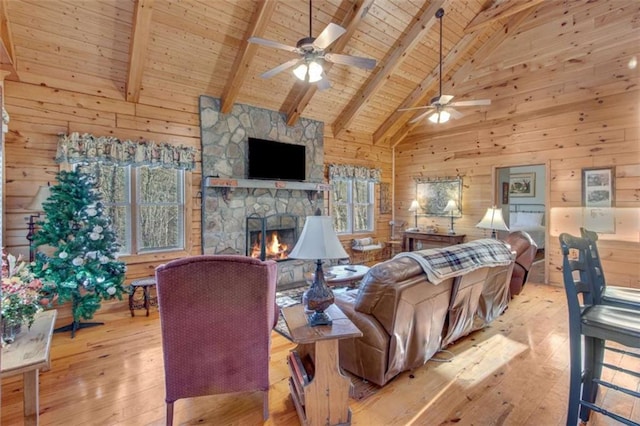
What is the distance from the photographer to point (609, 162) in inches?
195

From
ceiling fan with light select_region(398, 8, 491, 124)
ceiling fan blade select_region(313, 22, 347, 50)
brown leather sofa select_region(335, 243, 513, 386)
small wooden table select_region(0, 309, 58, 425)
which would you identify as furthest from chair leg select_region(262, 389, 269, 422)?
ceiling fan with light select_region(398, 8, 491, 124)

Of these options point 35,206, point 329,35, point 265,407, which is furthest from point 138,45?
point 265,407

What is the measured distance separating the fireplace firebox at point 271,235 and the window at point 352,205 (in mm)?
1178

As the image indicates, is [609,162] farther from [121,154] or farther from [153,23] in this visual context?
[121,154]

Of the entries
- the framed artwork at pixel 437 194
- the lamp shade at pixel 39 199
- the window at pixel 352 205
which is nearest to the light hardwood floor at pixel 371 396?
the lamp shade at pixel 39 199

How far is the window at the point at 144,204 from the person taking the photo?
14.3 ft

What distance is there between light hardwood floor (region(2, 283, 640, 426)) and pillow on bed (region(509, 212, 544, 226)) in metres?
4.85

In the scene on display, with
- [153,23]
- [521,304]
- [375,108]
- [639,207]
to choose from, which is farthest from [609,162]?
[153,23]

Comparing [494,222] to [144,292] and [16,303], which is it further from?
[16,303]

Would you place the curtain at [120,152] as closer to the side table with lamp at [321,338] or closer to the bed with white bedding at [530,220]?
the side table with lamp at [321,338]

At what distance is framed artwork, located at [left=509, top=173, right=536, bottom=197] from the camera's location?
8359mm

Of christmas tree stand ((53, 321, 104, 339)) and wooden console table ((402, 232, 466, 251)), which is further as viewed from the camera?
wooden console table ((402, 232, 466, 251))

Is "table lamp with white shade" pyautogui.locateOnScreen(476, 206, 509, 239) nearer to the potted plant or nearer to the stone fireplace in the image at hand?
the stone fireplace

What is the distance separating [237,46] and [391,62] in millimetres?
2491
